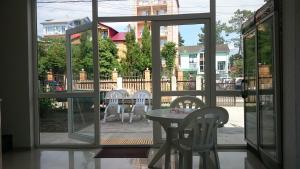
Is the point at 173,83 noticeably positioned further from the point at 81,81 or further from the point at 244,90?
the point at 81,81

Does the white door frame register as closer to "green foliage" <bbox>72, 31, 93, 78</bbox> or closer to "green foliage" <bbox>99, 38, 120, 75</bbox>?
"green foliage" <bbox>72, 31, 93, 78</bbox>

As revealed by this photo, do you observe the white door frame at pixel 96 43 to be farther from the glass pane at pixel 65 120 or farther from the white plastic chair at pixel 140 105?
the white plastic chair at pixel 140 105

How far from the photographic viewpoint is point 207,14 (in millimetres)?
5410

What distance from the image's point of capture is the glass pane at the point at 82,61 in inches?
222

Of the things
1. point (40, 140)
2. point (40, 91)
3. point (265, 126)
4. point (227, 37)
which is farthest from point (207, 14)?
point (40, 140)

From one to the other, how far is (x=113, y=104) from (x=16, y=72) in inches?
155

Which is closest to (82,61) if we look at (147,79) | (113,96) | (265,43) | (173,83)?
→ (173,83)

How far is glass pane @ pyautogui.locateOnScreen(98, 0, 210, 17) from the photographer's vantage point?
17.9 ft

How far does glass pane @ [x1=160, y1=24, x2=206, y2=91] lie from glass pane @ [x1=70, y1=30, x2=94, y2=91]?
1.24m

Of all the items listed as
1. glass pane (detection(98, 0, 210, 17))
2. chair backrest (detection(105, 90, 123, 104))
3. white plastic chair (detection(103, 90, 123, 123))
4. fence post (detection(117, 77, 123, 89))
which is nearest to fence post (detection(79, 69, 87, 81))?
glass pane (detection(98, 0, 210, 17))

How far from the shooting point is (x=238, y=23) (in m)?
5.47

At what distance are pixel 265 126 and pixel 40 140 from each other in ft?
12.4

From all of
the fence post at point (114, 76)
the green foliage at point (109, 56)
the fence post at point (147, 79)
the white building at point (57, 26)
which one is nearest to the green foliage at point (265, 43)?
the white building at point (57, 26)

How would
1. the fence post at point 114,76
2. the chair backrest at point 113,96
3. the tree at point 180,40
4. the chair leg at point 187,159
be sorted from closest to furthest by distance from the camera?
1. the chair leg at point 187,159
2. the tree at point 180,40
3. the chair backrest at point 113,96
4. the fence post at point 114,76
